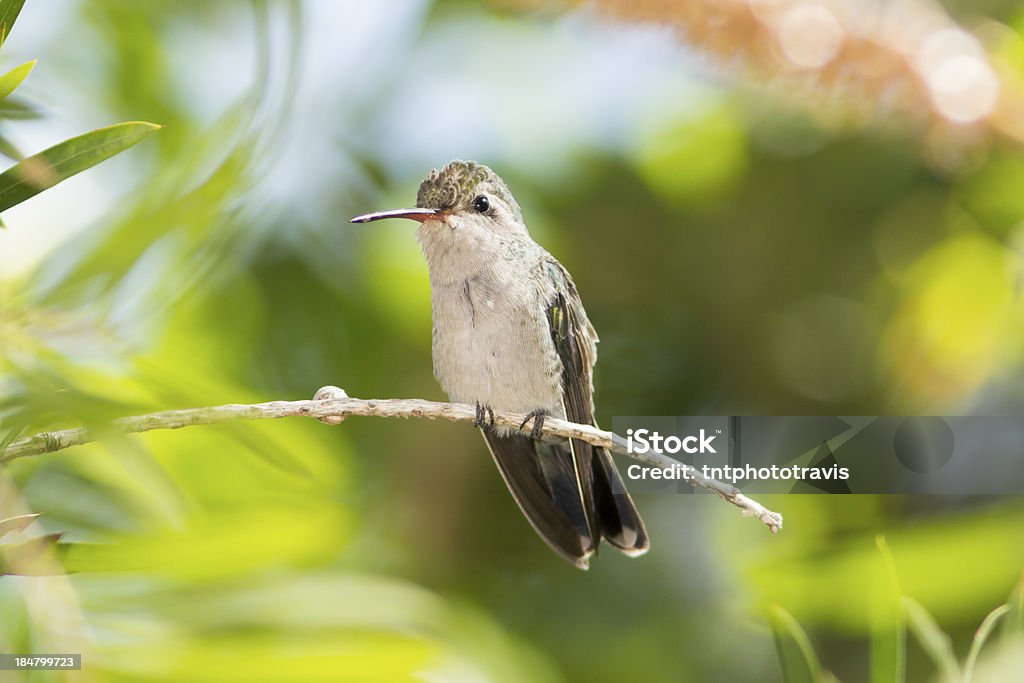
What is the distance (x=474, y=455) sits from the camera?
1.24 meters

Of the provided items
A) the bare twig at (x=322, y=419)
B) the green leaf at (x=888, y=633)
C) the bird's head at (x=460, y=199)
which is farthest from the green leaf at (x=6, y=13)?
the green leaf at (x=888, y=633)

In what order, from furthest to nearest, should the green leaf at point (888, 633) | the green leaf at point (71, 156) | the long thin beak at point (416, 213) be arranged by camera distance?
1. the long thin beak at point (416, 213)
2. the green leaf at point (888, 633)
3. the green leaf at point (71, 156)

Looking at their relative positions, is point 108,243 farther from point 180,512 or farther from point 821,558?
point 821,558

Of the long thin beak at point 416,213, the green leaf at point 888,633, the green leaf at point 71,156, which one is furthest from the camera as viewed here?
the long thin beak at point 416,213

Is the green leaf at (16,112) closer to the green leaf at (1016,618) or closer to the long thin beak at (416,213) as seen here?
the long thin beak at (416,213)

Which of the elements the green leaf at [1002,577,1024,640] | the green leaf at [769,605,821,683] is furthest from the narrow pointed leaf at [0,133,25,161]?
the green leaf at [1002,577,1024,640]

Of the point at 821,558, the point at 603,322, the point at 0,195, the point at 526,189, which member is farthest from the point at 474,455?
the point at 0,195

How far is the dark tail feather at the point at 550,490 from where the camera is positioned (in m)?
0.76

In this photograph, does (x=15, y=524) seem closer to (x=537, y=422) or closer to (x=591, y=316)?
(x=537, y=422)

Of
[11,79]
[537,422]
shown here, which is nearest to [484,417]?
[537,422]

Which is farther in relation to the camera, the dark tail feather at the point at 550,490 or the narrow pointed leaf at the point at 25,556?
the dark tail feather at the point at 550,490

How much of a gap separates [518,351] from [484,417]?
0.23 ft

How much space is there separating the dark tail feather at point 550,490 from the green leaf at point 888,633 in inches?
9.5

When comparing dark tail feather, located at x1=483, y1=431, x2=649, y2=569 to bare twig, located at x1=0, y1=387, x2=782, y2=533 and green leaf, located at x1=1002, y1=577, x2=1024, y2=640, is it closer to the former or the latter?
bare twig, located at x1=0, y1=387, x2=782, y2=533
